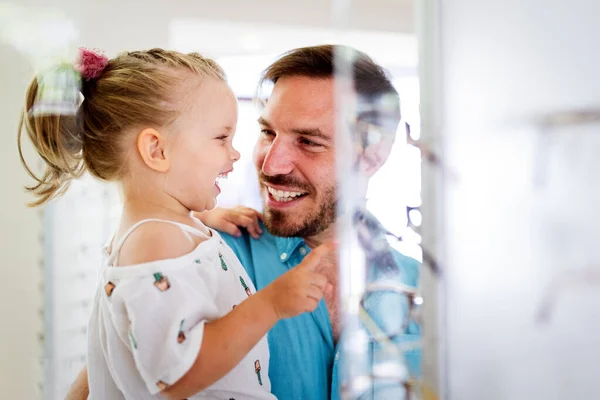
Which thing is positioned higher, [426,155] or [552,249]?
[426,155]

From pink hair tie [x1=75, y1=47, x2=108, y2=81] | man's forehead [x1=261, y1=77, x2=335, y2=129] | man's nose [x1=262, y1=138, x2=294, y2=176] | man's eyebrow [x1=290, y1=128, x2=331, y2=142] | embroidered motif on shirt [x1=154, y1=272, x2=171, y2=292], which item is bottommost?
embroidered motif on shirt [x1=154, y1=272, x2=171, y2=292]

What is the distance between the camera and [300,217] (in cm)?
96

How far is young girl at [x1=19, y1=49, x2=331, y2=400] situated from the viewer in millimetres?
835

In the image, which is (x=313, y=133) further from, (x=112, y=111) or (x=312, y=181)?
(x=112, y=111)

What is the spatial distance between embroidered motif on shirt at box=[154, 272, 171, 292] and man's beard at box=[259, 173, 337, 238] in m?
0.21

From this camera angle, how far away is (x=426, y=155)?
0.91m

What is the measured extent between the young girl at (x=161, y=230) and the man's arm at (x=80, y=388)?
6 cm

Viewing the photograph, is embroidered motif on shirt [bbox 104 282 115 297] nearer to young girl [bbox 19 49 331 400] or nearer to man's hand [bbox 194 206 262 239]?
young girl [bbox 19 49 331 400]

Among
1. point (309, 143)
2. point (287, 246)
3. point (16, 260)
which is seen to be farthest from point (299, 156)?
point (16, 260)

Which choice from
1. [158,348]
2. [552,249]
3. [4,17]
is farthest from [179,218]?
[552,249]

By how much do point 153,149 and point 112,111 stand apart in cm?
8

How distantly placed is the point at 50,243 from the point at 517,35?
0.80 m

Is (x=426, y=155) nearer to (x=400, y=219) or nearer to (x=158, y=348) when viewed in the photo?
(x=400, y=219)

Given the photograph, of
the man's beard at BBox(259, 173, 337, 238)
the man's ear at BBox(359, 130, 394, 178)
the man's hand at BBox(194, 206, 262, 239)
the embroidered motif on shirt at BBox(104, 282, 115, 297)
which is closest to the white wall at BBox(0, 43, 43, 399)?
the embroidered motif on shirt at BBox(104, 282, 115, 297)
